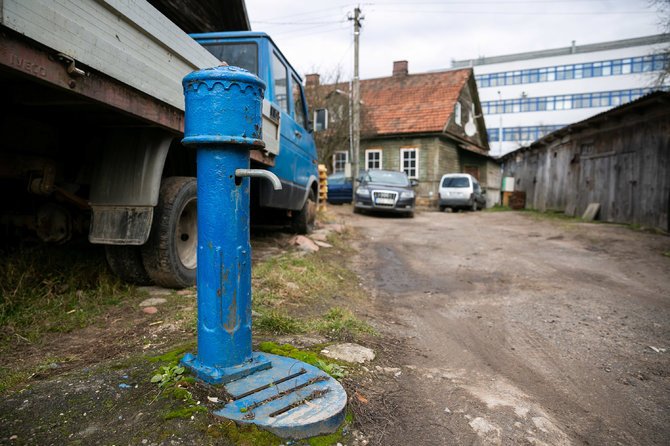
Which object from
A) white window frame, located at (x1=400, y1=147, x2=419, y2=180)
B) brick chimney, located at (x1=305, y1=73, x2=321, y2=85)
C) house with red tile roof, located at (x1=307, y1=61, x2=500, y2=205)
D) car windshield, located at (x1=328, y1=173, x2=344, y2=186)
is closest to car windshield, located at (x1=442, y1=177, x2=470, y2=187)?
house with red tile roof, located at (x1=307, y1=61, x2=500, y2=205)

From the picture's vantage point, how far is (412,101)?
22359 mm

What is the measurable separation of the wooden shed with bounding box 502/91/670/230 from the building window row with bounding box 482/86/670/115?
2890 centimetres

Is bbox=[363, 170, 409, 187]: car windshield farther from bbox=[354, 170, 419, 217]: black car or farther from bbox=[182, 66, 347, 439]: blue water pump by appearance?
bbox=[182, 66, 347, 439]: blue water pump

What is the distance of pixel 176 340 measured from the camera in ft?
8.18

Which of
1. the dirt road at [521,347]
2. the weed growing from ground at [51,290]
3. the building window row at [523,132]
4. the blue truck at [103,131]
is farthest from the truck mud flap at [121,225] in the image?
the building window row at [523,132]

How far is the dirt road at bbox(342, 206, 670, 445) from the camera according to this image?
1909 mm

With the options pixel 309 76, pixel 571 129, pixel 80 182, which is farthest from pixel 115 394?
pixel 309 76

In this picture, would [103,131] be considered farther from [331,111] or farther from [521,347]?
[331,111]

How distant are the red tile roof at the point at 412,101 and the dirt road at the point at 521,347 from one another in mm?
15066

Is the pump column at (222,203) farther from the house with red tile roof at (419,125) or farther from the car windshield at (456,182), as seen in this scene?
the house with red tile roof at (419,125)

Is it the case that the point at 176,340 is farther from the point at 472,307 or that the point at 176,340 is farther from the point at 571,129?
the point at 571,129

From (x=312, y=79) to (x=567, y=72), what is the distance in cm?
3337

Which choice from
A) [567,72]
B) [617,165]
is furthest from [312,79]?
[567,72]

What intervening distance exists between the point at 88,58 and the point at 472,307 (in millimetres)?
3701
